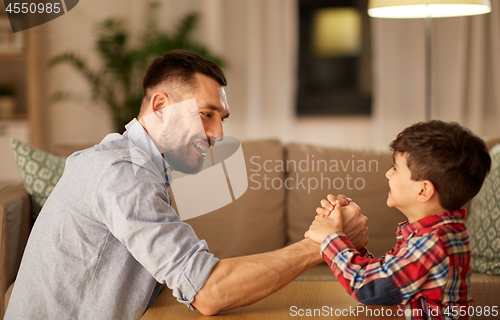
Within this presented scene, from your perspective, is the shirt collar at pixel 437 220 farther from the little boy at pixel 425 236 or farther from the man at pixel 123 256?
the man at pixel 123 256

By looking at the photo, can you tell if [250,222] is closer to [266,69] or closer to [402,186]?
[402,186]

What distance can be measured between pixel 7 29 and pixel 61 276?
9.43 feet

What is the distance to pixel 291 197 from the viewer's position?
2.02 meters

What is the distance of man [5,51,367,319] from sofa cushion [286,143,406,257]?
0.93 m

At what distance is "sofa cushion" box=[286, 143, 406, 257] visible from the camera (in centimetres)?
192

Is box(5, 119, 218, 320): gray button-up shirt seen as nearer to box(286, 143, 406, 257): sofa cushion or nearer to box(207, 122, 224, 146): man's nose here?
box(207, 122, 224, 146): man's nose

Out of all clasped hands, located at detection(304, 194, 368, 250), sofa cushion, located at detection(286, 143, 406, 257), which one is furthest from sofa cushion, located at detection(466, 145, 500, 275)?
clasped hands, located at detection(304, 194, 368, 250)

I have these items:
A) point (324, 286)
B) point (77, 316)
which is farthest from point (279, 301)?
point (77, 316)

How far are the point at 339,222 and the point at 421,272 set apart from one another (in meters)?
0.20

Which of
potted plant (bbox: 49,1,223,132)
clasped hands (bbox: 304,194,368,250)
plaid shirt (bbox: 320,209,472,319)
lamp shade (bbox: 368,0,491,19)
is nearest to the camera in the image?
plaid shirt (bbox: 320,209,472,319)

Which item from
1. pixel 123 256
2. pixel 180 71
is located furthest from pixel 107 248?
pixel 180 71

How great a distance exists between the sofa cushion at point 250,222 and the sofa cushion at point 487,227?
29.7 inches

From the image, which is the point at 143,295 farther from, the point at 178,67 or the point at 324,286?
the point at 178,67

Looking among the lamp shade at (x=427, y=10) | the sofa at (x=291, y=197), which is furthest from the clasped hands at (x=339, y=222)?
the lamp shade at (x=427, y=10)
